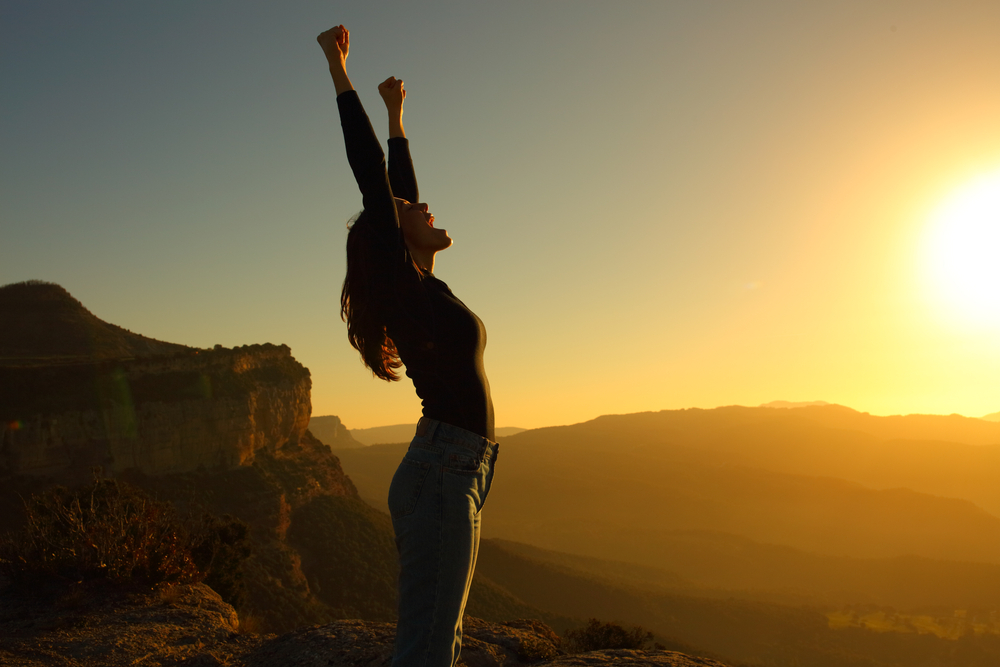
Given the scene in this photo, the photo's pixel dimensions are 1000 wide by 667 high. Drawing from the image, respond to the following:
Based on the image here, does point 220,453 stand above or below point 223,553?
below

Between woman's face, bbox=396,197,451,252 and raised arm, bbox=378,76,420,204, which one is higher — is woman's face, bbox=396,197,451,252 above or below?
below

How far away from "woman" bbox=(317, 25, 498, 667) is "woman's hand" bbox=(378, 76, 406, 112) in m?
0.64

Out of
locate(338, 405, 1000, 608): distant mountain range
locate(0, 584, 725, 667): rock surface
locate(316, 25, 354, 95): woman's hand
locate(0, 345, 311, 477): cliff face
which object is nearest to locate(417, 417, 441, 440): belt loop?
locate(316, 25, 354, 95): woman's hand

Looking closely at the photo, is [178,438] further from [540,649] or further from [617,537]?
[617,537]

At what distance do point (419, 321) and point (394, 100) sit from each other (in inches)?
64.6

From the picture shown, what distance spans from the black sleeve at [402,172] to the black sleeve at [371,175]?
930 millimetres

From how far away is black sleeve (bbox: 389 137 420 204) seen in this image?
3180 mm

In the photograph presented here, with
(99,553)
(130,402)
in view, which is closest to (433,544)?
(99,553)

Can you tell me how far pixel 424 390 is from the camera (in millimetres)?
2191

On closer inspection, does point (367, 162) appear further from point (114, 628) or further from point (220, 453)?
point (220, 453)

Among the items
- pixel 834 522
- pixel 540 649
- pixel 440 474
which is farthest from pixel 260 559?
pixel 834 522

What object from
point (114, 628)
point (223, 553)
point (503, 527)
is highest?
point (114, 628)

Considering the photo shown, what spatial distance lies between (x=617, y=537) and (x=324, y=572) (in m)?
54.7

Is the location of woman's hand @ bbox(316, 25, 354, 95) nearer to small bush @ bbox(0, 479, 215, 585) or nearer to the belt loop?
the belt loop
